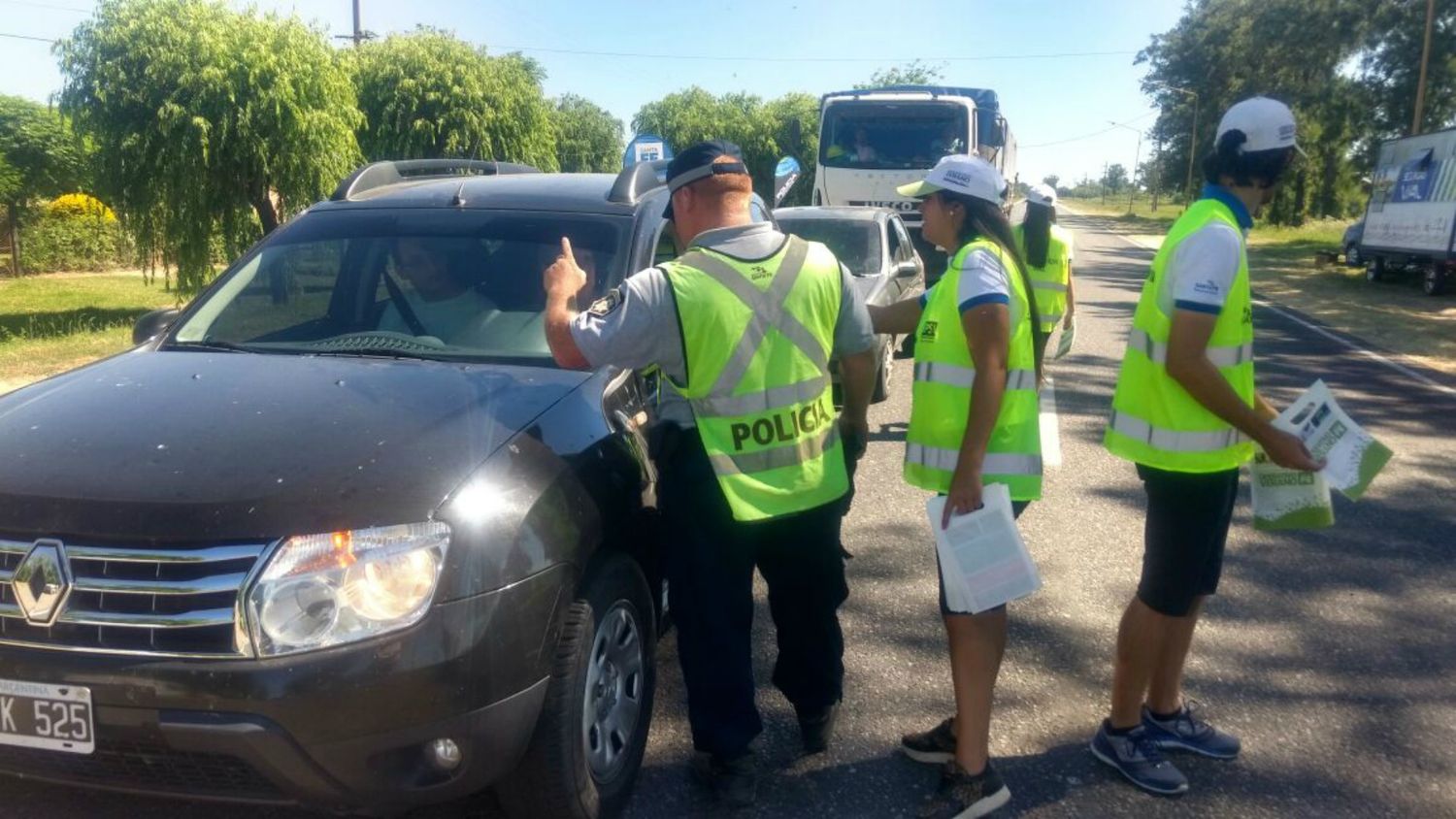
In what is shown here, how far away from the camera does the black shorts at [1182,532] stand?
3.23 metres

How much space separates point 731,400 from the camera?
119 inches

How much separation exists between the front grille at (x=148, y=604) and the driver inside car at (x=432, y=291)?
1441mm

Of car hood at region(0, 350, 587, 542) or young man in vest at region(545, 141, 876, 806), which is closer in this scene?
car hood at region(0, 350, 587, 542)

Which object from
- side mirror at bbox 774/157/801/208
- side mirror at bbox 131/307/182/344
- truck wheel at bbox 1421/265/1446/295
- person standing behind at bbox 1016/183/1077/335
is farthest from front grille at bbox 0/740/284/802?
truck wheel at bbox 1421/265/1446/295

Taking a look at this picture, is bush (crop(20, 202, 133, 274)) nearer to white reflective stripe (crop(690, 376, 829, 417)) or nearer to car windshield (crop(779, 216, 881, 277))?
car windshield (crop(779, 216, 881, 277))

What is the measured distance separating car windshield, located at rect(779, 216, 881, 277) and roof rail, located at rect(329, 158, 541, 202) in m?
4.45

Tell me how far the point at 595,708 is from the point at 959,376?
1354 mm

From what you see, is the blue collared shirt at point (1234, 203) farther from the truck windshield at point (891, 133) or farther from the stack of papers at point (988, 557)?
the truck windshield at point (891, 133)

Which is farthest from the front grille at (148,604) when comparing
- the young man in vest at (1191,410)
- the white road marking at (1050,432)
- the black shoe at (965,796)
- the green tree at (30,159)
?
the green tree at (30,159)

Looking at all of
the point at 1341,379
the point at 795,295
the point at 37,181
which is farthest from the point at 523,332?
the point at 37,181

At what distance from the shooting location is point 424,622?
2.45 meters

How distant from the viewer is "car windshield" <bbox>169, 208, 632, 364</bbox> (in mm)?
3746

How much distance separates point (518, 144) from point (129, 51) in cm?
933

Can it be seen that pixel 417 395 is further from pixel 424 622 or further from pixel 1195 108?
pixel 1195 108
